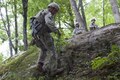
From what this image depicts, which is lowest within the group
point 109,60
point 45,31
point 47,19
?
point 109,60

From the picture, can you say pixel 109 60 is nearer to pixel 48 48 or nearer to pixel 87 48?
pixel 48 48

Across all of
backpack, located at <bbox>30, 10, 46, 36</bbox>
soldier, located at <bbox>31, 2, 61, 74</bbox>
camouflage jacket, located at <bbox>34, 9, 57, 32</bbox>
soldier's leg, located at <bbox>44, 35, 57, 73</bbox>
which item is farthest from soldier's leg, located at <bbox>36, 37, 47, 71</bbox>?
camouflage jacket, located at <bbox>34, 9, 57, 32</bbox>

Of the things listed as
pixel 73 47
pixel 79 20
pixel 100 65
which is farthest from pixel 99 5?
pixel 100 65

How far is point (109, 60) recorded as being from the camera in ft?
23.8

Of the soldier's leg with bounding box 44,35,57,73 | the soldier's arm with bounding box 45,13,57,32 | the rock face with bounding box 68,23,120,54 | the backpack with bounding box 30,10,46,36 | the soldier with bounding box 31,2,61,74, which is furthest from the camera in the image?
the rock face with bounding box 68,23,120,54

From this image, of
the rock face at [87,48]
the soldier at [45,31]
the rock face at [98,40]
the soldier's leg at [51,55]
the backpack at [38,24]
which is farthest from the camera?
the rock face at [98,40]

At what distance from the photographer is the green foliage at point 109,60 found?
7.04m

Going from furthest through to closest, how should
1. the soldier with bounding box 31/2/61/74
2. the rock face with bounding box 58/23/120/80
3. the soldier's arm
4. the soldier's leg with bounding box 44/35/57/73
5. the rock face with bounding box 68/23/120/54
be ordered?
the rock face with bounding box 68/23/120/54 < the rock face with bounding box 58/23/120/80 < the soldier's leg with bounding box 44/35/57/73 < the soldier with bounding box 31/2/61/74 < the soldier's arm

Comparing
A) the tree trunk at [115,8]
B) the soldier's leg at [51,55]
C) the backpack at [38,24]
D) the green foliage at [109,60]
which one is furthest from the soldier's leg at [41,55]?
the tree trunk at [115,8]

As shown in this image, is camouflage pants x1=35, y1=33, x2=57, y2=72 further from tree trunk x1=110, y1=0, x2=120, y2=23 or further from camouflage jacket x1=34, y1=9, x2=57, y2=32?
tree trunk x1=110, y1=0, x2=120, y2=23

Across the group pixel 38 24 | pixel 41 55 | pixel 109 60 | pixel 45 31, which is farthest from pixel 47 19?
pixel 109 60

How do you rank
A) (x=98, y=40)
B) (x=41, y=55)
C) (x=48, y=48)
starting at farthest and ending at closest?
(x=98, y=40)
(x=41, y=55)
(x=48, y=48)

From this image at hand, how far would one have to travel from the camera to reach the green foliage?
704 cm

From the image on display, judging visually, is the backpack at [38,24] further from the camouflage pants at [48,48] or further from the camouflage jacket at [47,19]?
the camouflage pants at [48,48]
